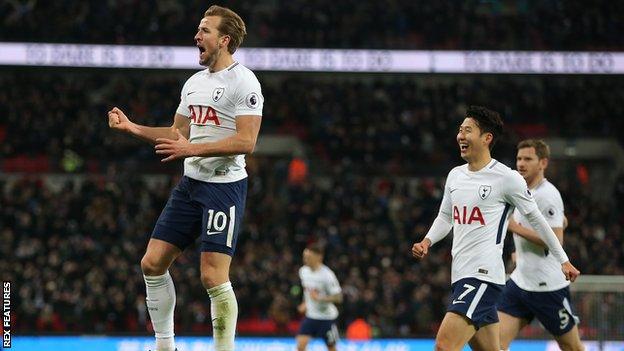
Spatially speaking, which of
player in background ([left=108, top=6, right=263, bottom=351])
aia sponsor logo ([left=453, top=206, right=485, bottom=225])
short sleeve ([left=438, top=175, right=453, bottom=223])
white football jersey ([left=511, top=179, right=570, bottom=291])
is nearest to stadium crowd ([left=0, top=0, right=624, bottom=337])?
white football jersey ([left=511, top=179, right=570, bottom=291])

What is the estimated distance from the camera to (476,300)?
20.5 ft

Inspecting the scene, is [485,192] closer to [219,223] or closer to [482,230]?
[482,230]

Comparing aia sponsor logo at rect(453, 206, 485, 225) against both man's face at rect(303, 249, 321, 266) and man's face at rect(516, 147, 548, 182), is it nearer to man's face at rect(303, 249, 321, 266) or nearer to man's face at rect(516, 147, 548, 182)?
man's face at rect(516, 147, 548, 182)

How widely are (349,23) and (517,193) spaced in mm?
18343

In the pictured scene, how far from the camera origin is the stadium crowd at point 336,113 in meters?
22.9

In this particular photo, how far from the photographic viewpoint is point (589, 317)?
12.6 metres

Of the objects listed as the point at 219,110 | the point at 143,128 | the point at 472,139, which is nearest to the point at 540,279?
the point at 472,139

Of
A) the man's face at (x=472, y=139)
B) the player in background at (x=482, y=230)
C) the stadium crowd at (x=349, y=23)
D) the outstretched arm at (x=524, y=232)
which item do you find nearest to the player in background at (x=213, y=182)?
the player in background at (x=482, y=230)

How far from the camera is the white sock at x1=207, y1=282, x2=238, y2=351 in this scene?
5.64 metres

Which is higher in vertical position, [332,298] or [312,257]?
[312,257]

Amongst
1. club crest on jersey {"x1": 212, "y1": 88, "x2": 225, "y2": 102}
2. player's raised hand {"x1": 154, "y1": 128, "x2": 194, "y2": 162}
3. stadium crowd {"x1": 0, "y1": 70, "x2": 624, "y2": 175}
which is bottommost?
player's raised hand {"x1": 154, "y1": 128, "x2": 194, "y2": 162}

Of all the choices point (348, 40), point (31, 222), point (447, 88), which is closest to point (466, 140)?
point (31, 222)

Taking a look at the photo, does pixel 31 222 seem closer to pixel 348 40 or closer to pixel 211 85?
pixel 348 40

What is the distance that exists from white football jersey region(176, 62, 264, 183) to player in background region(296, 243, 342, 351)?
783 centimetres
